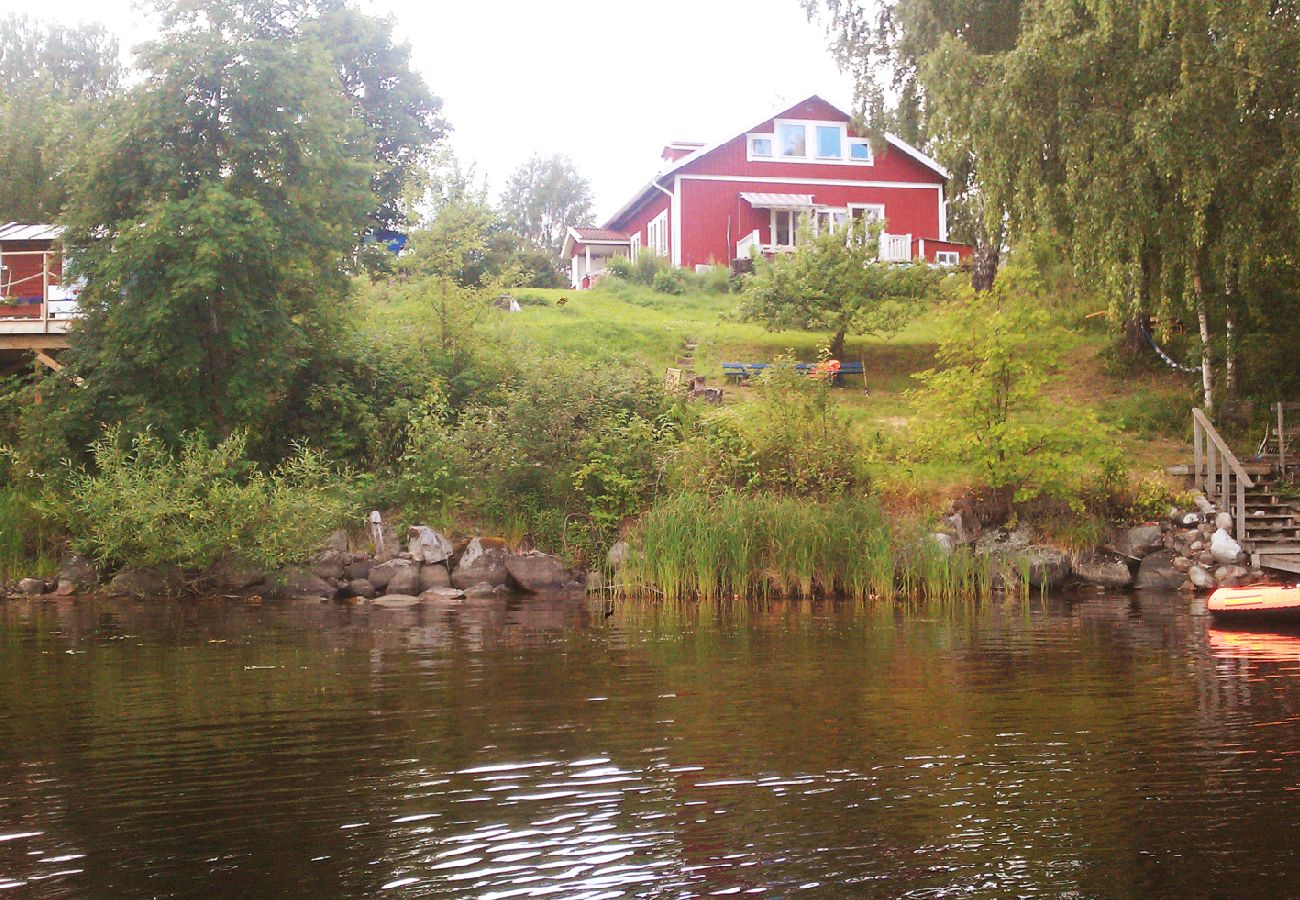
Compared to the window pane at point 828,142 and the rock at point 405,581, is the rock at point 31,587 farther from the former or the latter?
the window pane at point 828,142

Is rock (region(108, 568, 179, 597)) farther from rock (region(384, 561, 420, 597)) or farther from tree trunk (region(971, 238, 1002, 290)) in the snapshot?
tree trunk (region(971, 238, 1002, 290))

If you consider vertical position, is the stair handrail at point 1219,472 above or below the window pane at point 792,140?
below

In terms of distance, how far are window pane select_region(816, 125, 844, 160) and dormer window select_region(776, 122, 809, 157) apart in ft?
1.67

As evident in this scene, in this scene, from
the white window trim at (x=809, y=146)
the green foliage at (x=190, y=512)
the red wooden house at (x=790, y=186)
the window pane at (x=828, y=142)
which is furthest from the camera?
the window pane at (x=828, y=142)

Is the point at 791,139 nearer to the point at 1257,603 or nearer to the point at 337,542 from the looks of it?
the point at 337,542

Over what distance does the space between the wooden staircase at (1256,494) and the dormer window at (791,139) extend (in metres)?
26.4

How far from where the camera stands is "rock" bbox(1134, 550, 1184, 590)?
21875mm

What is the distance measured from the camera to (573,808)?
7.04 meters

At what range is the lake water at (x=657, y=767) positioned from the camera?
19.5 ft

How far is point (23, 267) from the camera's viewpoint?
102 feet

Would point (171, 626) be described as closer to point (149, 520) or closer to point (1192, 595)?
point (149, 520)

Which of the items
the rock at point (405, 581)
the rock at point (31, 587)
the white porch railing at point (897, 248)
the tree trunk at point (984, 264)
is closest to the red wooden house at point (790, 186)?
the white porch railing at point (897, 248)

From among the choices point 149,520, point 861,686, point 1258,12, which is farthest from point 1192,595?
point 149,520

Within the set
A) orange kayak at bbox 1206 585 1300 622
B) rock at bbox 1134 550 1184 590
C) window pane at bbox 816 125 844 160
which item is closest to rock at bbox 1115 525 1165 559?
rock at bbox 1134 550 1184 590
